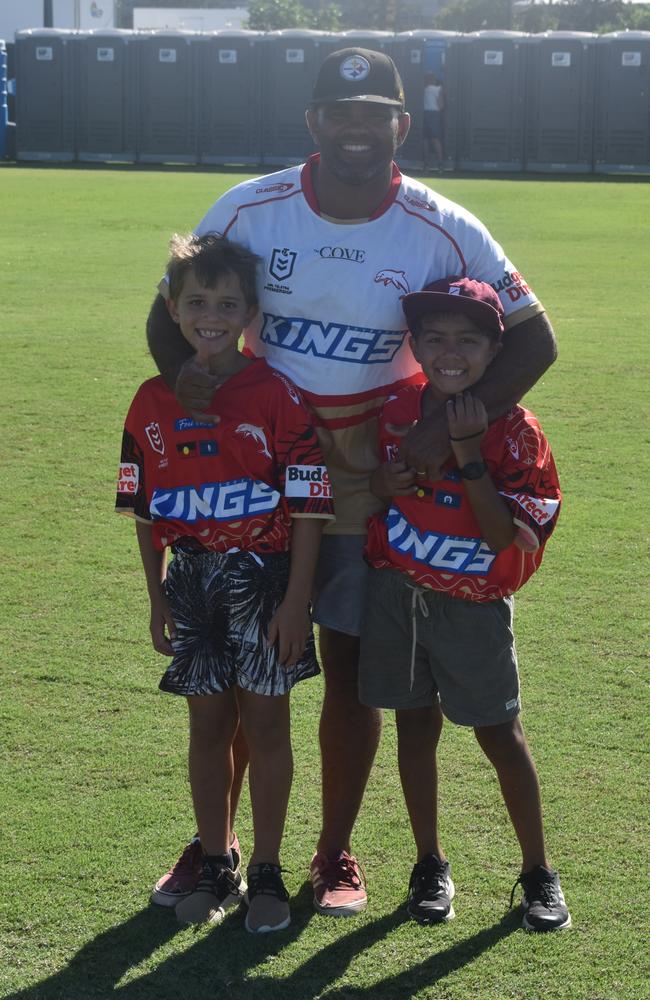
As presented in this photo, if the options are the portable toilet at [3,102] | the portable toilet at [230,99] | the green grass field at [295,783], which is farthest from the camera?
the portable toilet at [3,102]

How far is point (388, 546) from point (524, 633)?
1951mm

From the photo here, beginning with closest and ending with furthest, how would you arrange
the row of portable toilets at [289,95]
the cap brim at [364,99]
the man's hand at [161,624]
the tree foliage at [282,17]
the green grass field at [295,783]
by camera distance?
1. the green grass field at [295,783]
2. the cap brim at [364,99]
3. the man's hand at [161,624]
4. the row of portable toilets at [289,95]
5. the tree foliage at [282,17]

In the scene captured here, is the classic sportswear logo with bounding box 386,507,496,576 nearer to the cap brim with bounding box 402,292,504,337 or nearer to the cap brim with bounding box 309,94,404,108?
the cap brim with bounding box 402,292,504,337

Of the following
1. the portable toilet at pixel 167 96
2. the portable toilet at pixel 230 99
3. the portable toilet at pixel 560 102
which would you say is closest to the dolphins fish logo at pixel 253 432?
the portable toilet at pixel 560 102

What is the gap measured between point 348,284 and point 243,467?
50 centimetres

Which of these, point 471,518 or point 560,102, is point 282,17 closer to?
point 560,102

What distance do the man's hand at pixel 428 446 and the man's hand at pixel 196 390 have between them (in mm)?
454

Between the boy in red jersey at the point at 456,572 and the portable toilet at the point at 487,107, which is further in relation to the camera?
the portable toilet at the point at 487,107

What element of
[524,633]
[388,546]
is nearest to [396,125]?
[388,546]

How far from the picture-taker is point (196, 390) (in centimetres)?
302

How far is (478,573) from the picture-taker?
9.98 feet

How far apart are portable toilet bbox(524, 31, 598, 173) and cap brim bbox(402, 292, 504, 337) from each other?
27.4 m

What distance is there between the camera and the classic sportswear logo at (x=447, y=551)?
304 centimetres

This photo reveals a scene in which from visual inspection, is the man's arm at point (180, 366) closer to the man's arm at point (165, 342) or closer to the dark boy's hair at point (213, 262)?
the man's arm at point (165, 342)
